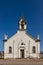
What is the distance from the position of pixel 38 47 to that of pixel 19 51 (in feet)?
15.0

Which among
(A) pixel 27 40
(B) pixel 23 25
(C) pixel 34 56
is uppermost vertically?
(B) pixel 23 25

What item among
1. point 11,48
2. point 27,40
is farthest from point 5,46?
point 27,40

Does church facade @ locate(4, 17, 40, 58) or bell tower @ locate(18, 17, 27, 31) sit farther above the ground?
bell tower @ locate(18, 17, 27, 31)

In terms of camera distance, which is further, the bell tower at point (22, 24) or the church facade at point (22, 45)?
the bell tower at point (22, 24)

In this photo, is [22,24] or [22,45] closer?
[22,45]

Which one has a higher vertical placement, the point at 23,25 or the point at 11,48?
the point at 23,25

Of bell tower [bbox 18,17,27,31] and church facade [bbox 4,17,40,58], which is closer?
church facade [bbox 4,17,40,58]

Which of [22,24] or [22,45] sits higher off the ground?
[22,24]

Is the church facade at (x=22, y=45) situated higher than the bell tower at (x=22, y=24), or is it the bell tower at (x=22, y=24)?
the bell tower at (x=22, y=24)

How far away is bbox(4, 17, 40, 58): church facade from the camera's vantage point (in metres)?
52.3

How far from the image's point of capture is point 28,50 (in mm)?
52406

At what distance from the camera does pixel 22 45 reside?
2069 inches

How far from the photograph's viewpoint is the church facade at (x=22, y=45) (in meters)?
52.3

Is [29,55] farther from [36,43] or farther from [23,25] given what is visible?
[23,25]
